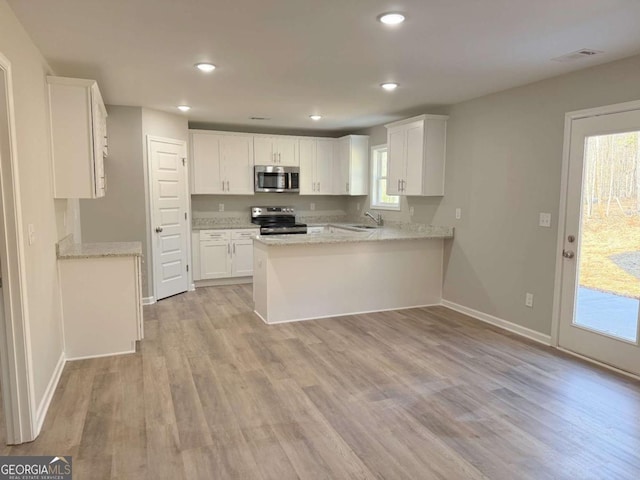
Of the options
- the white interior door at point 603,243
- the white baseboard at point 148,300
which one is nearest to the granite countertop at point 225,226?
the white baseboard at point 148,300

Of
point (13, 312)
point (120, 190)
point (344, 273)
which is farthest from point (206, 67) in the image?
point (344, 273)

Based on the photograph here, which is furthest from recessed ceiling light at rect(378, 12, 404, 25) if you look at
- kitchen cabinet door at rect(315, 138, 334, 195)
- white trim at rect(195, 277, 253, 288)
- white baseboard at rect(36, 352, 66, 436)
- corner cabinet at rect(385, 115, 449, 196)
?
white trim at rect(195, 277, 253, 288)

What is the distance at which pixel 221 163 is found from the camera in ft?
21.4

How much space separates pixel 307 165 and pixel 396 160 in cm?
195

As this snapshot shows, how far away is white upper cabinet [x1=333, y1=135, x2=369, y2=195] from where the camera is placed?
6.90m

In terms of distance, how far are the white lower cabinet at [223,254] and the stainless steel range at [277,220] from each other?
1.07 feet

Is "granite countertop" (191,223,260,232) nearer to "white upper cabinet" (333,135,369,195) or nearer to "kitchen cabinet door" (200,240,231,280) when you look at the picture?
"kitchen cabinet door" (200,240,231,280)

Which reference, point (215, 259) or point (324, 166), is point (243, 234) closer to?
point (215, 259)

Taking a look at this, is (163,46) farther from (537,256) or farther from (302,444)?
(537,256)

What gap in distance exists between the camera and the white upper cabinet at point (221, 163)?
6.35 metres

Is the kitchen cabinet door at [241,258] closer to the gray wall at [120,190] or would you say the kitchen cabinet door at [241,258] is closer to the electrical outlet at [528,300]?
the gray wall at [120,190]

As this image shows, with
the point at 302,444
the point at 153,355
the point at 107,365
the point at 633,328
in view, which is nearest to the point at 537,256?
the point at 633,328

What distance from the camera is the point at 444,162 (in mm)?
5176

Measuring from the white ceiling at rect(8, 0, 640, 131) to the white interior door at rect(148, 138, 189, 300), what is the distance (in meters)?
1.04
